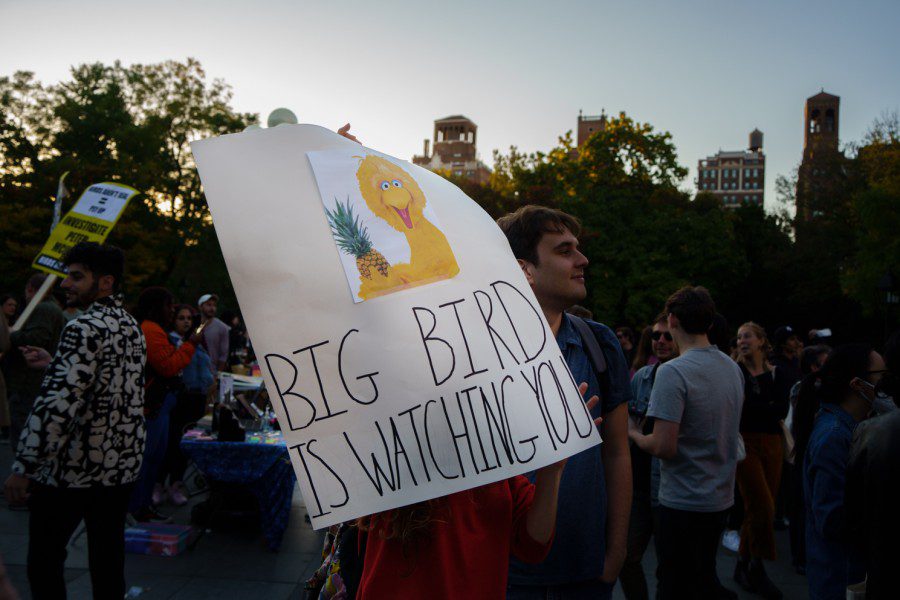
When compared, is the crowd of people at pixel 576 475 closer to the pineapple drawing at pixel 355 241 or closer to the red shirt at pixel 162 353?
the red shirt at pixel 162 353

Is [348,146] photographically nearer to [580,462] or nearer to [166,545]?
[580,462]

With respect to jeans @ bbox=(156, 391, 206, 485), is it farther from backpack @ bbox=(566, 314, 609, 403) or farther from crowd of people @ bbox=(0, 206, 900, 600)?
backpack @ bbox=(566, 314, 609, 403)

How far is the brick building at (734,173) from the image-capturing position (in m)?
137

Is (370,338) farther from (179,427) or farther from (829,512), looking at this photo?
(179,427)

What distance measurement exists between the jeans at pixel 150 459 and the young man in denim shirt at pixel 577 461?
14.1 feet

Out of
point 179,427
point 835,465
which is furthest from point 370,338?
point 179,427

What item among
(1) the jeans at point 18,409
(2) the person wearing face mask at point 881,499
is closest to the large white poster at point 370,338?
(2) the person wearing face mask at point 881,499

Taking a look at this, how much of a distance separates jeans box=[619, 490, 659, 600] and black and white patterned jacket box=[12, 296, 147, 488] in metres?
2.70

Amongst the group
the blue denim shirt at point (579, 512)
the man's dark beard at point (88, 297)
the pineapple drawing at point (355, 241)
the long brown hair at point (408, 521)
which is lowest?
the blue denim shirt at point (579, 512)

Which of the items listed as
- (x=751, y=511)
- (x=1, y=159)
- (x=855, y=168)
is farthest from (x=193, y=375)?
(x=855, y=168)

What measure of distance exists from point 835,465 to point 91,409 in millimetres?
3384

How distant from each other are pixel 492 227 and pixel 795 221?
141 ft

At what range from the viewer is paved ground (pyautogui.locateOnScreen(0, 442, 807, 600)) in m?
4.54

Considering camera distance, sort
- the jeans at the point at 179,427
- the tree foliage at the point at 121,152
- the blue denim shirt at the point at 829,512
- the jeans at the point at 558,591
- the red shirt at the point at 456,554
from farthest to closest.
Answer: the tree foliage at the point at 121,152 → the jeans at the point at 179,427 → the blue denim shirt at the point at 829,512 → the jeans at the point at 558,591 → the red shirt at the point at 456,554
